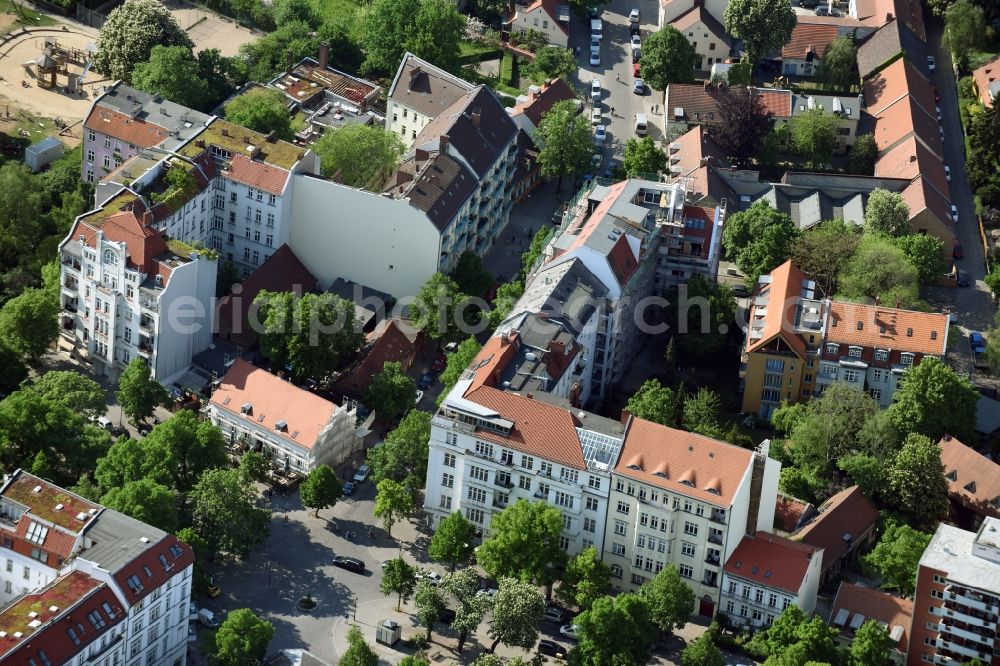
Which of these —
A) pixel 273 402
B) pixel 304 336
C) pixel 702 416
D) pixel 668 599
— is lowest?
pixel 668 599

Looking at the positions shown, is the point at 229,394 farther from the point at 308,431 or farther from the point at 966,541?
the point at 966,541

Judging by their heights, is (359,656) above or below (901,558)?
below

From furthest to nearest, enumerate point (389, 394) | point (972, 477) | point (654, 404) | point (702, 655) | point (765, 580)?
point (389, 394) → point (654, 404) → point (972, 477) → point (765, 580) → point (702, 655)

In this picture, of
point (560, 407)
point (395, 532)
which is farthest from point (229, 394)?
point (560, 407)

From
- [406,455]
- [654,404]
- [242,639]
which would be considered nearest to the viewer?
[242,639]

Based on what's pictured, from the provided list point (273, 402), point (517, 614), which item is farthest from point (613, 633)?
point (273, 402)

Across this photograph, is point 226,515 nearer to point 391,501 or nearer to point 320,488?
point 320,488

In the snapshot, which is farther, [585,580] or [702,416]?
[702,416]
